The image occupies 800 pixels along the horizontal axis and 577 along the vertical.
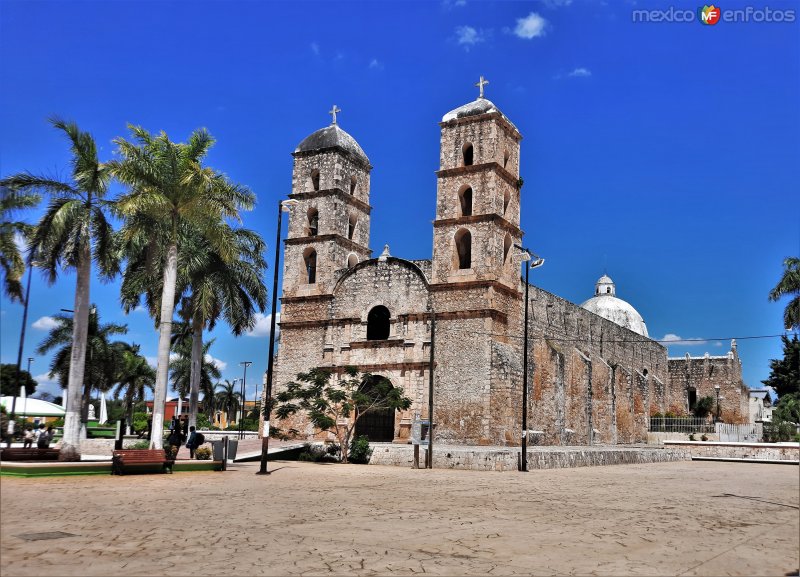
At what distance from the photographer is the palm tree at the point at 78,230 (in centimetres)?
1742

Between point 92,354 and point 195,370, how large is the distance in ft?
32.6

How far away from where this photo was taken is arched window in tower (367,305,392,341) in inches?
1203

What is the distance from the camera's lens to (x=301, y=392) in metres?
24.2

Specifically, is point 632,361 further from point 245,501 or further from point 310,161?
point 245,501

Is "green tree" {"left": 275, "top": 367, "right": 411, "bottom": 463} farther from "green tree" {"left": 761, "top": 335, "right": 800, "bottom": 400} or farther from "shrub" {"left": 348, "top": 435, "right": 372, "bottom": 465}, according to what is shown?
"green tree" {"left": 761, "top": 335, "right": 800, "bottom": 400}

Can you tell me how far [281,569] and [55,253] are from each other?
42.5 ft

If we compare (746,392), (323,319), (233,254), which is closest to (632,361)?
(746,392)

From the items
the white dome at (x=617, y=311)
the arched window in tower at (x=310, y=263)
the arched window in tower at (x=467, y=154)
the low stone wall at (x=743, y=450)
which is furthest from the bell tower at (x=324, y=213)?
the white dome at (x=617, y=311)

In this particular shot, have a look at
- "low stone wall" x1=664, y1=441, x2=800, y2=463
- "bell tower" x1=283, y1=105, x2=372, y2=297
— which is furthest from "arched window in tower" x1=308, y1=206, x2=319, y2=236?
"low stone wall" x1=664, y1=441, x2=800, y2=463

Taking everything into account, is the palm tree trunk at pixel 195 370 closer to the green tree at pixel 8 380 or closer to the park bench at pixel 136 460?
the park bench at pixel 136 460

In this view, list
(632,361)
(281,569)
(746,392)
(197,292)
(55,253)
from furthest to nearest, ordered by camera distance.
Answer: (746,392) → (632,361) → (197,292) → (55,253) → (281,569)

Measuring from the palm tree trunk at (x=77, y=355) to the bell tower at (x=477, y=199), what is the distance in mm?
14544

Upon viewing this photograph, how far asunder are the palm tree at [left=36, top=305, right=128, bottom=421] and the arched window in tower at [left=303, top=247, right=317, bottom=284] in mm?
9445

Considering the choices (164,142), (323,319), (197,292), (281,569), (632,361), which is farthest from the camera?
(632,361)
